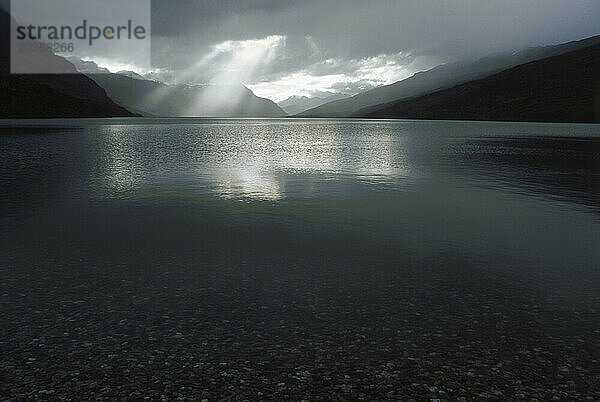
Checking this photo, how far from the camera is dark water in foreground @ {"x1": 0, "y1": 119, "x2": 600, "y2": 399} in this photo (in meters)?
9.11

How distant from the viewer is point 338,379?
9062 millimetres

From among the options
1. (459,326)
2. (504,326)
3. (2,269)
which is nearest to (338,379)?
(459,326)

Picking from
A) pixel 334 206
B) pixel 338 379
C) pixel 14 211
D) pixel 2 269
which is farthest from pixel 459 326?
pixel 14 211

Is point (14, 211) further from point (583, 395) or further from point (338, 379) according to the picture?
point (583, 395)

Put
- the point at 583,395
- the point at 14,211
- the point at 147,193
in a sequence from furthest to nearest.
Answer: the point at 147,193 < the point at 14,211 < the point at 583,395

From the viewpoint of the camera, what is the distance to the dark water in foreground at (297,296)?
9.11m

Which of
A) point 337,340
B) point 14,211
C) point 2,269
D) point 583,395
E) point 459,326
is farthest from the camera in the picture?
point 14,211

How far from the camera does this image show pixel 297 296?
43.4 ft

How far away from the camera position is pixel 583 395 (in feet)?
28.4

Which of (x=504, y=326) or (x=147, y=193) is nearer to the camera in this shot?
(x=504, y=326)

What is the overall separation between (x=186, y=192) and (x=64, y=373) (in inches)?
882

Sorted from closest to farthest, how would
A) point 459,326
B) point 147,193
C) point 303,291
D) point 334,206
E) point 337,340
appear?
1. point 337,340
2. point 459,326
3. point 303,291
4. point 334,206
5. point 147,193

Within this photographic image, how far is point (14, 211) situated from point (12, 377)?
57.8ft

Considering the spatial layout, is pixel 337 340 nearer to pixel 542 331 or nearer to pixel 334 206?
pixel 542 331
